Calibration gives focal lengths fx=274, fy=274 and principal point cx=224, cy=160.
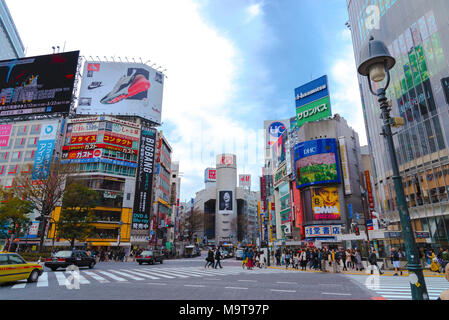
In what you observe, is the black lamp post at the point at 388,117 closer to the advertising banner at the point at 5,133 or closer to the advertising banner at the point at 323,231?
the advertising banner at the point at 323,231

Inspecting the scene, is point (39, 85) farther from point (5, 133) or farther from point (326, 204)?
point (326, 204)

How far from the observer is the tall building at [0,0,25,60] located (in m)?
95.6

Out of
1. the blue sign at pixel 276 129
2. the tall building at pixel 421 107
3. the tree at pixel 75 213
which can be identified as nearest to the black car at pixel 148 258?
the tree at pixel 75 213

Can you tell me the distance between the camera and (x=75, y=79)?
5662 centimetres

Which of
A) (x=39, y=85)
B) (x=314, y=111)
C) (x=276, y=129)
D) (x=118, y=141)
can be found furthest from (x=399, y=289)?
(x=276, y=129)

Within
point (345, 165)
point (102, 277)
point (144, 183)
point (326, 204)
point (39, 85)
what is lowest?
point (102, 277)

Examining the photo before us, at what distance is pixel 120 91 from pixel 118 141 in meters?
12.2

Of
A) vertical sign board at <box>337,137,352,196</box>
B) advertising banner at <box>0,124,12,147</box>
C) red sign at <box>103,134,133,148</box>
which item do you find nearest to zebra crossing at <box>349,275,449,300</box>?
vertical sign board at <box>337,137,352,196</box>

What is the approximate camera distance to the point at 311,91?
191 ft

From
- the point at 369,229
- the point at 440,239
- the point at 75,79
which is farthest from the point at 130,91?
the point at 440,239

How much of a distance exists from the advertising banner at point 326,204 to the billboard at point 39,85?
5115cm

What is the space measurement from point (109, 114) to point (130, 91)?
22.6ft

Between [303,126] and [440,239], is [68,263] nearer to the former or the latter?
[440,239]
